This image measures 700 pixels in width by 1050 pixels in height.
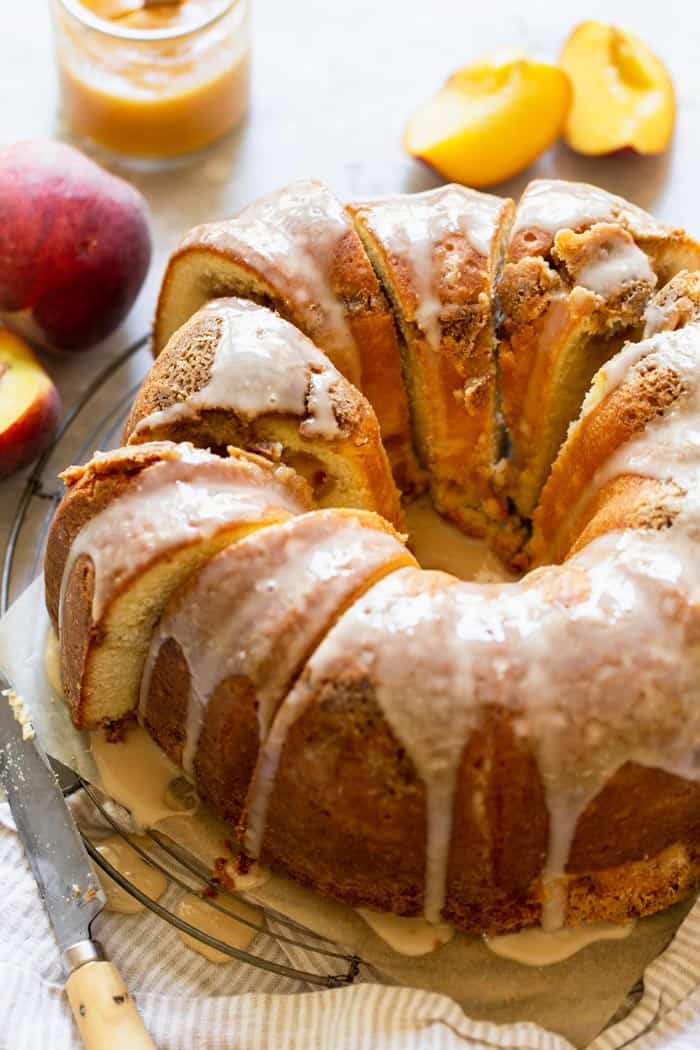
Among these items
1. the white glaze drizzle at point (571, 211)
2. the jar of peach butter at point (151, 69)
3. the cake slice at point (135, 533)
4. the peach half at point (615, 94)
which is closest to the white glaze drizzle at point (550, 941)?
the cake slice at point (135, 533)

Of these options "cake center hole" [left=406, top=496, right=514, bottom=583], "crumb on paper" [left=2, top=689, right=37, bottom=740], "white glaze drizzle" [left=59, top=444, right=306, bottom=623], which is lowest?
"cake center hole" [left=406, top=496, right=514, bottom=583]

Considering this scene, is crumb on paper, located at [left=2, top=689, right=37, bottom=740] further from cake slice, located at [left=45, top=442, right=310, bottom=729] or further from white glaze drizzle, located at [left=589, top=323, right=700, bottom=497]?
white glaze drizzle, located at [left=589, top=323, right=700, bottom=497]

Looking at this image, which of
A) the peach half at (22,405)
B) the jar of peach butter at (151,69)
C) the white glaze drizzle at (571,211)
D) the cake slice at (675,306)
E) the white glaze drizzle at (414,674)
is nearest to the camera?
the white glaze drizzle at (414,674)

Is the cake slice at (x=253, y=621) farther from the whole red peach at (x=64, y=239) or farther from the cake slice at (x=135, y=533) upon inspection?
the whole red peach at (x=64, y=239)

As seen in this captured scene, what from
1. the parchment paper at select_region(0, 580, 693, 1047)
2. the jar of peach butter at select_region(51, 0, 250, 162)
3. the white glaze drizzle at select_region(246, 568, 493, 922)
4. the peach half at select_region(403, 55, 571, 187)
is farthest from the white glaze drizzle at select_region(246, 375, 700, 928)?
the jar of peach butter at select_region(51, 0, 250, 162)

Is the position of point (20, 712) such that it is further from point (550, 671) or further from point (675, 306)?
point (675, 306)

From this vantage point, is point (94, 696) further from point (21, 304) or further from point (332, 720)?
point (21, 304)

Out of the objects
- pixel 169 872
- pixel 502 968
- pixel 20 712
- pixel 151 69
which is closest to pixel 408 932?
pixel 502 968
